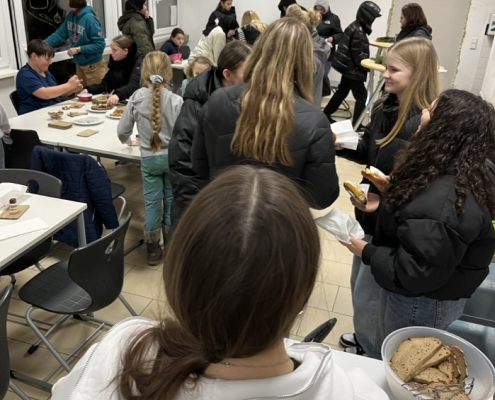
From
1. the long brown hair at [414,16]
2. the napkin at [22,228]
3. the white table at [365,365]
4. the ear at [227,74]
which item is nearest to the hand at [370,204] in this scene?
the white table at [365,365]

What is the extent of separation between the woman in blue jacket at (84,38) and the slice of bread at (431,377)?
491 centimetres

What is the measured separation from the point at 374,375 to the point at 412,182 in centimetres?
61

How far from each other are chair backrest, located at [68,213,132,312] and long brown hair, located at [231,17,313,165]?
2.44ft

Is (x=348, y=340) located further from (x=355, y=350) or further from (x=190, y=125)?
(x=190, y=125)

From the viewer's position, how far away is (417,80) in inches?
81.6

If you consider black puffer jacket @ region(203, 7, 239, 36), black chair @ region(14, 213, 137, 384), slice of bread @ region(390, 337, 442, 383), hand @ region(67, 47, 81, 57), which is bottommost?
black chair @ region(14, 213, 137, 384)

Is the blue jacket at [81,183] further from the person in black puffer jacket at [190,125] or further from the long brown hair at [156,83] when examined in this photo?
the person in black puffer jacket at [190,125]

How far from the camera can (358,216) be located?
7.19ft

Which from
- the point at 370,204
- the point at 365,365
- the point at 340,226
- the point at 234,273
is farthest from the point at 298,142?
the point at 234,273

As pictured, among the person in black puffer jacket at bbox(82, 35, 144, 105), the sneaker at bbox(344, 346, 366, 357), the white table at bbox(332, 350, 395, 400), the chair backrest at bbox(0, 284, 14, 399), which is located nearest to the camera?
the white table at bbox(332, 350, 395, 400)

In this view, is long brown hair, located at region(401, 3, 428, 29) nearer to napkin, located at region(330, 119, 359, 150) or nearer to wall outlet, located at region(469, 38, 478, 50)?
wall outlet, located at region(469, 38, 478, 50)

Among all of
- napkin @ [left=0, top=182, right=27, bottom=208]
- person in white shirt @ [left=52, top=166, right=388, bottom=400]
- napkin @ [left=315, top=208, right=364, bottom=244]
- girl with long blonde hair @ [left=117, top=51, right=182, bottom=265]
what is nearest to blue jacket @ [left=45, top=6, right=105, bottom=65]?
girl with long blonde hair @ [left=117, top=51, right=182, bottom=265]

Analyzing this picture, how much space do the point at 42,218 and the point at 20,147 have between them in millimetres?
1305

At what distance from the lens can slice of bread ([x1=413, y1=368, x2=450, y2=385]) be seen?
1.18 metres
